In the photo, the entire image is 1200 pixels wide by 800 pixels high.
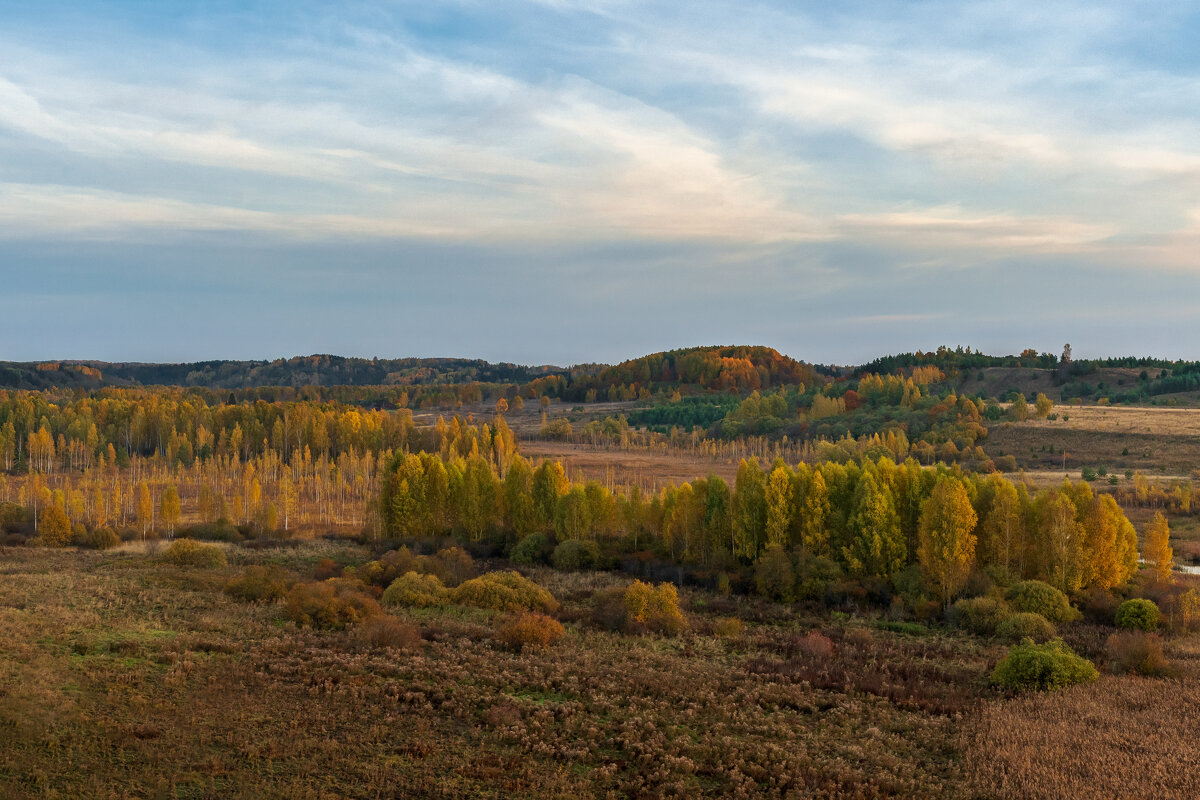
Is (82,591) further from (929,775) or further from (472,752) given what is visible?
(929,775)

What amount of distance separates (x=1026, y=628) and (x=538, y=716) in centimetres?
3369

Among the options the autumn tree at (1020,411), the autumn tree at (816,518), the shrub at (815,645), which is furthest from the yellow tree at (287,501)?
the autumn tree at (1020,411)

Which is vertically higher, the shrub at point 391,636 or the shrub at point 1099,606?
the shrub at point 391,636

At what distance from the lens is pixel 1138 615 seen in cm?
5169

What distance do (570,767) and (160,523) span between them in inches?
3664

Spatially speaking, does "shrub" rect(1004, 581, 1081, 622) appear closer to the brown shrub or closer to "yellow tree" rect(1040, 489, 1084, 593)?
"yellow tree" rect(1040, 489, 1084, 593)

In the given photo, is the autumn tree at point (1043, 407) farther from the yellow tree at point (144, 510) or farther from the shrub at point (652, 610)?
the yellow tree at point (144, 510)

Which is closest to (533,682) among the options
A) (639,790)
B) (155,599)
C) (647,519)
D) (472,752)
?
(472,752)

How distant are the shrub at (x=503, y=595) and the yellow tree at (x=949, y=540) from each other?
28.1 metres

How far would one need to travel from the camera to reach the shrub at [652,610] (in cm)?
4925

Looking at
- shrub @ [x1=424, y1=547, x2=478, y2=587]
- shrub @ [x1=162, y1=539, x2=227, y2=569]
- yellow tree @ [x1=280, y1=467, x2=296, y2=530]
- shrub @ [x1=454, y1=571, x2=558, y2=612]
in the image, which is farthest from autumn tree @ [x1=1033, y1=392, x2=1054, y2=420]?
shrub @ [x1=162, y1=539, x2=227, y2=569]

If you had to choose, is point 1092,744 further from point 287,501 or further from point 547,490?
point 287,501

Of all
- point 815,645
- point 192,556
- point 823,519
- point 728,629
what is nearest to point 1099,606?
point 823,519

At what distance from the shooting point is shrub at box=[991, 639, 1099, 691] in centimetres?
3712
